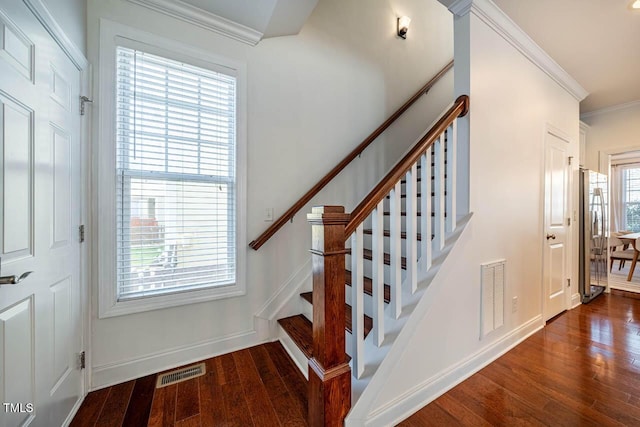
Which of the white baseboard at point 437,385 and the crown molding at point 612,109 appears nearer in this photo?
the white baseboard at point 437,385

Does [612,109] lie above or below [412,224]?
above

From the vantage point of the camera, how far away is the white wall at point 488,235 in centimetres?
149

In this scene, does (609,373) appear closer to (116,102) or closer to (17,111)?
(17,111)

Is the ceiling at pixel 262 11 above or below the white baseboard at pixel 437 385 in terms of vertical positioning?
above

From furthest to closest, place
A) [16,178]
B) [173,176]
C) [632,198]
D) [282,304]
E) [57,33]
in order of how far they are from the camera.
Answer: [632,198]
[282,304]
[173,176]
[57,33]
[16,178]

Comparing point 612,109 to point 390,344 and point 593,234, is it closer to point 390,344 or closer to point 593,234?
point 593,234

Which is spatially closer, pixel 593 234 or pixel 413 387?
pixel 413 387

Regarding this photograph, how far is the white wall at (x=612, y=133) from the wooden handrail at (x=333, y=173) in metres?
2.78

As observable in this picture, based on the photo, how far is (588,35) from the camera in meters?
2.16

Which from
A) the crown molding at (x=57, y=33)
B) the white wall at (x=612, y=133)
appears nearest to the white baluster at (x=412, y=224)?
the crown molding at (x=57, y=33)

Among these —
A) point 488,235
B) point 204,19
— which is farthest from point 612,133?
point 204,19

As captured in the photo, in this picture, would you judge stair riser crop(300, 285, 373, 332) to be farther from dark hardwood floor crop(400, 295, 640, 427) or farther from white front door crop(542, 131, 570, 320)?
white front door crop(542, 131, 570, 320)

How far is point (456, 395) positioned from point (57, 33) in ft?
9.64

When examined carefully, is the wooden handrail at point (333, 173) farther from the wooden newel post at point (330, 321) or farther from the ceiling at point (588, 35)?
the ceiling at point (588, 35)
